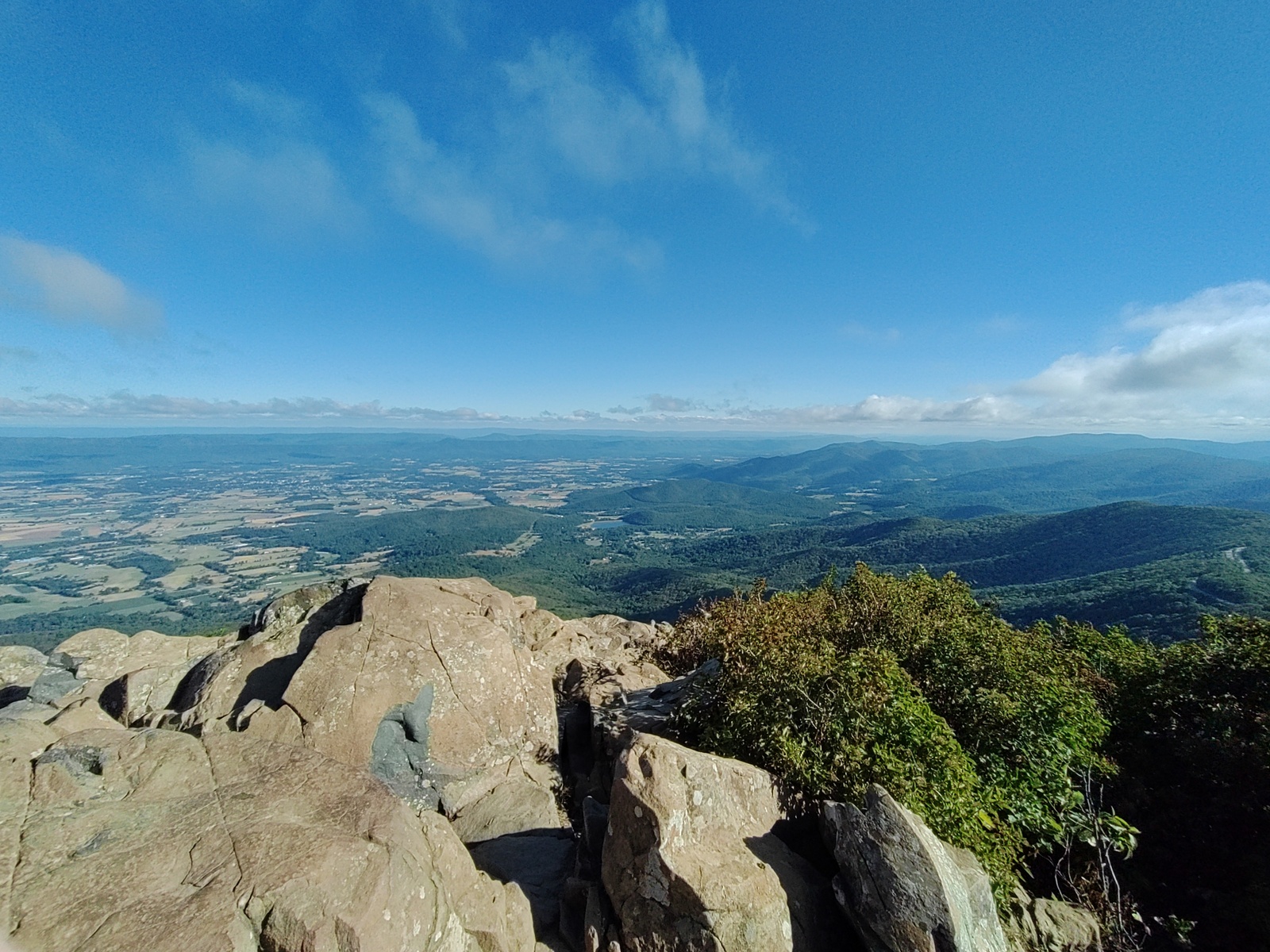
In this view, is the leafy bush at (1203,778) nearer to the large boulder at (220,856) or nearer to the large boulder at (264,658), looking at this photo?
the large boulder at (220,856)

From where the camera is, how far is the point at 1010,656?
1516cm

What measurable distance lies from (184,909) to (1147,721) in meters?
23.9

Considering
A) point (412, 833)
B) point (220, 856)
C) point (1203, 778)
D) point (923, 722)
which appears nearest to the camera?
point (220, 856)

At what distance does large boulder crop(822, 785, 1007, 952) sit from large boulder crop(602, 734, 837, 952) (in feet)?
3.43

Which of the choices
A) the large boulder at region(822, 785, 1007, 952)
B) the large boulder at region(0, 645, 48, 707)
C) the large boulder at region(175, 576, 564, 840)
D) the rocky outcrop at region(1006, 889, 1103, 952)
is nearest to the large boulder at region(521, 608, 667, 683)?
the large boulder at region(175, 576, 564, 840)

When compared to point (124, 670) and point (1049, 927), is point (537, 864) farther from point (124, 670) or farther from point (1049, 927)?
point (124, 670)

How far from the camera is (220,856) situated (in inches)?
335

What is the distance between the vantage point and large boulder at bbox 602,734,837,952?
9117mm

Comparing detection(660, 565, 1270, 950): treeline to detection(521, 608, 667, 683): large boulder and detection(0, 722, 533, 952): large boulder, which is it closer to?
detection(0, 722, 533, 952): large boulder

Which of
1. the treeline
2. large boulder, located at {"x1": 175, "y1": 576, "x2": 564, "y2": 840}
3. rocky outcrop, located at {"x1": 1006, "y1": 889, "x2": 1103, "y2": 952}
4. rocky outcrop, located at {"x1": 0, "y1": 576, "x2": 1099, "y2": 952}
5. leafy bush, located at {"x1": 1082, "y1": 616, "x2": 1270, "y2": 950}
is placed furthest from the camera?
large boulder, located at {"x1": 175, "y1": 576, "x2": 564, "y2": 840}

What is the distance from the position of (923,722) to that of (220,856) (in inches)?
543

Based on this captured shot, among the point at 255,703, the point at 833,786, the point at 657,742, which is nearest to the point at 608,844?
the point at 657,742

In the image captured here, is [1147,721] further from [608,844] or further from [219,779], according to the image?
[219,779]

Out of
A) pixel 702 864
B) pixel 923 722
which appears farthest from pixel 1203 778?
pixel 702 864
